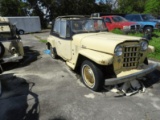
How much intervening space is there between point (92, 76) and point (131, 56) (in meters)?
1.09

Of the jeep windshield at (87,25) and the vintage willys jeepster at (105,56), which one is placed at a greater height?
the jeep windshield at (87,25)

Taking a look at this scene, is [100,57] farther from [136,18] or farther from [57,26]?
[136,18]

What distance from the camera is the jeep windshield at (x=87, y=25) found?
18.1ft

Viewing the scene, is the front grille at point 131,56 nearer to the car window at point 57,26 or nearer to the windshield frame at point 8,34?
the car window at point 57,26

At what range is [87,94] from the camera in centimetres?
439

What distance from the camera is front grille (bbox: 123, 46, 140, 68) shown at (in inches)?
163

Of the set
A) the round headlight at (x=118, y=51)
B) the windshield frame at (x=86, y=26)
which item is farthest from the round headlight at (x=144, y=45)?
the windshield frame at (x=86, y=26)

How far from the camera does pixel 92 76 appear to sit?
446 cm

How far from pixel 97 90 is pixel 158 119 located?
156 centimetres

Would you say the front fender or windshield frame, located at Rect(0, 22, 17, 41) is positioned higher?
windshield frame, located at Rect(0, 22, 17, 41)

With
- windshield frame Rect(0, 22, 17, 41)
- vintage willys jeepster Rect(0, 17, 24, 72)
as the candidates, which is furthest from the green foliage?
vintage willys jeepster Rect(0, 17, 24, 72)

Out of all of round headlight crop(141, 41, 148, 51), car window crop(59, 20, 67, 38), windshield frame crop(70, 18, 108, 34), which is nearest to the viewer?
round headlight crop(141, 41, 148, 51)

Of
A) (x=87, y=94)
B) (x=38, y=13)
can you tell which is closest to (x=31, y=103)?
(x=87, y=94)

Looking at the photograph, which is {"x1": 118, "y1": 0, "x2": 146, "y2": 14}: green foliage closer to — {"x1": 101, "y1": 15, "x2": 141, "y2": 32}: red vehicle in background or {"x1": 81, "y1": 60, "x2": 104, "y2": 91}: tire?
{"x1": 101, "y1": 15, "x2": 141, "y2": 32}: red vehicle in background
